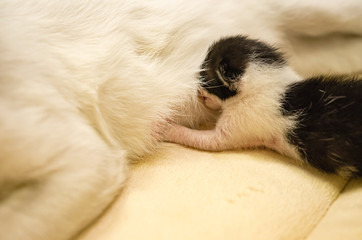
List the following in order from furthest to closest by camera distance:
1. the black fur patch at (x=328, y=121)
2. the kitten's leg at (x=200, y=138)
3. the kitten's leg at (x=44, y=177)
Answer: the kitten's leg at (x=200, y=138) → the black fur patch at (x=328, y=121) → the kitten's leg at (x=44, y=177)

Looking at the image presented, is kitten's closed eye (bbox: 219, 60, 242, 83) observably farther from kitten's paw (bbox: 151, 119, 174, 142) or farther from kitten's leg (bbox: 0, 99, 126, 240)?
kitten's leg (bbox: 0, 99, 126, 240)

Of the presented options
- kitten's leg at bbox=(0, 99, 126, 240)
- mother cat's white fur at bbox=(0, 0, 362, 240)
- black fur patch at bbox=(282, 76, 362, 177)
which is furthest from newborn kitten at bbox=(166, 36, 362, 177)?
kitten's leg at bbox=(0, 99, 126, 240)

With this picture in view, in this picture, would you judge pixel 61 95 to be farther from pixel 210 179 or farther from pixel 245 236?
pixel 245 236

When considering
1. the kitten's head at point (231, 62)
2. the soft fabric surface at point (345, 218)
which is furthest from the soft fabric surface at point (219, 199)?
the kitten's head at point (231, 62)

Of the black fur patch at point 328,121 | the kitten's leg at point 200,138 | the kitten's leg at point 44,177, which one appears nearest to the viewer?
the kitten's leg at point 44,177

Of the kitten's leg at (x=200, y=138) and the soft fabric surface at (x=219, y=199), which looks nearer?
the soft fabric surface at (x=219, y=199)

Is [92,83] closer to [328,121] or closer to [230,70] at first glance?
[230,70]

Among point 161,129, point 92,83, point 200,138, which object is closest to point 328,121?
point 200,138

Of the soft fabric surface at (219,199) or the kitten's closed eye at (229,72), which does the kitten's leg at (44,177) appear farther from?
the kitten's closed eye at (229,72)

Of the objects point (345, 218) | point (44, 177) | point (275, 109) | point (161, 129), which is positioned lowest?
point (44, 177)
